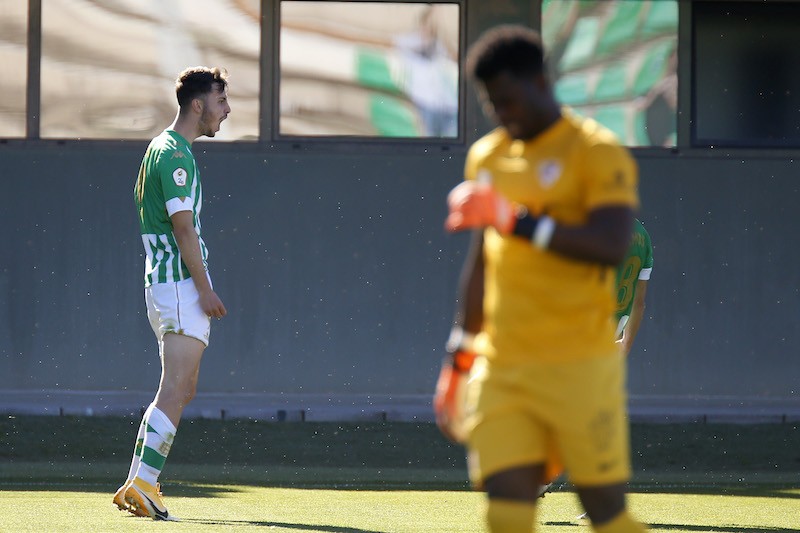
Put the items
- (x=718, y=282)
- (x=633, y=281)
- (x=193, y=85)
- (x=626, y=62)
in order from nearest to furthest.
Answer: (x=193, y=85), (x=633, y=281), (x=626, y=62), (x=718, y=282)

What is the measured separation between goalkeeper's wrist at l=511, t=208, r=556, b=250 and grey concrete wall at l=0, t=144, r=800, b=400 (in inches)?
374

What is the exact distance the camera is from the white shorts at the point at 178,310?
277 inches

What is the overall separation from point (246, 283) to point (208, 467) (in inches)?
148

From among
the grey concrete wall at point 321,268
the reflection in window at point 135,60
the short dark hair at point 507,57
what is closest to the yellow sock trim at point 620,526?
the short dark hair at point 507,57

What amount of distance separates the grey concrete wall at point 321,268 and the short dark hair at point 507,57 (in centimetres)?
934

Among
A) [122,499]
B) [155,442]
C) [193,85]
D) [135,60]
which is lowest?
[122,499]

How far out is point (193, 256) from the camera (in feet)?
23.0

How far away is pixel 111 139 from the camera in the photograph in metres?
13.4

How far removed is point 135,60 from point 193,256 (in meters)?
6.74

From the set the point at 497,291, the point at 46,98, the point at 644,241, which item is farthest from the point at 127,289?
the point at 497,291

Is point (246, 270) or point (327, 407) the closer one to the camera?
point (327, 407)

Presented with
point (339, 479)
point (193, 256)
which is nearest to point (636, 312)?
point (193, 256)

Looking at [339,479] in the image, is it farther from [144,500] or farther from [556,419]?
[556,419]

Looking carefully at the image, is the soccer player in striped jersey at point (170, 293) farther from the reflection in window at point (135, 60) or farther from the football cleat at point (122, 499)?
the reflection in window at point (135, 60)
